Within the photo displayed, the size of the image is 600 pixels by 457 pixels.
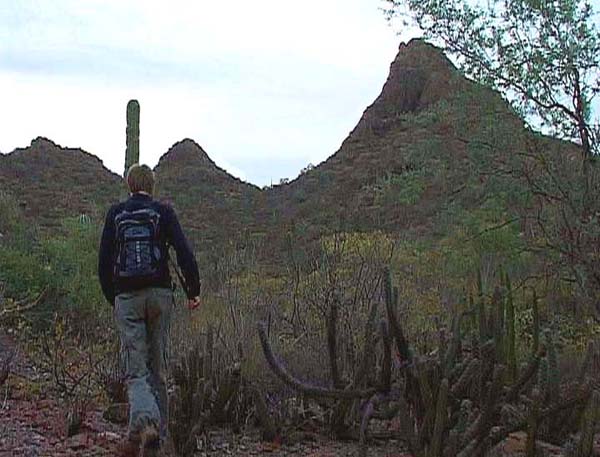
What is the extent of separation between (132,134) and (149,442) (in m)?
6.71

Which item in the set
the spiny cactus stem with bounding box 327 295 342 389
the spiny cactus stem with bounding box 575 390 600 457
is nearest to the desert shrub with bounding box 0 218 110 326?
the spiny cactus stem with bounding box 327 295 342 389

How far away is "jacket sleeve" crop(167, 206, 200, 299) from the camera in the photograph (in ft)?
23.0

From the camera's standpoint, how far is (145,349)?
7.02m

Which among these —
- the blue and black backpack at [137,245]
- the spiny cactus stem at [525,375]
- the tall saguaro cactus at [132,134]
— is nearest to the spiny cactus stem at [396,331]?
the spiny cactus stem at [525,375]

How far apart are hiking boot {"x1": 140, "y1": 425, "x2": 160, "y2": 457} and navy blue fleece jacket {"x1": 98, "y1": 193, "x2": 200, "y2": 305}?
907mm

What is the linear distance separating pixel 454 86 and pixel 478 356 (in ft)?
20.9

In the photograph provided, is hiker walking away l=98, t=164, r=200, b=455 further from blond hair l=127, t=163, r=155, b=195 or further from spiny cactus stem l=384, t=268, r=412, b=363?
spiny cactus stem l=384, t=268, r=412, b=363

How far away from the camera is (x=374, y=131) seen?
35.0 metres

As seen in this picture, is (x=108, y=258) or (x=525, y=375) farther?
(x=525, y=375)

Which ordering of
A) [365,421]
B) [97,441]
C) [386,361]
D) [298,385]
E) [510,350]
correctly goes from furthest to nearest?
[510,350]
[386,361]
[298,385]
[97,441]
[365,421]

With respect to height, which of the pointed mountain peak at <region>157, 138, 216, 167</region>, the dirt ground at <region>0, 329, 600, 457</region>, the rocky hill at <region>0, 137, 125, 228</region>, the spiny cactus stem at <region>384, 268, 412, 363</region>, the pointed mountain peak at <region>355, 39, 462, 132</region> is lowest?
the dirt ground at <region>0, 329, 600, 457</region>

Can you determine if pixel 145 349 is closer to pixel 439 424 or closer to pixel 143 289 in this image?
pixel 143 289

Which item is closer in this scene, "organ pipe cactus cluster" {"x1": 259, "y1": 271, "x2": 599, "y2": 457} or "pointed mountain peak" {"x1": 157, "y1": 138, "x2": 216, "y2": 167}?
"organ pipe cactus cluster" {"x1": 259, "y1": 271, "x2": 599, "y2": 457}

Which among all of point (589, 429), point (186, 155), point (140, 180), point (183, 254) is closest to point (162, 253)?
point (183, 254)
